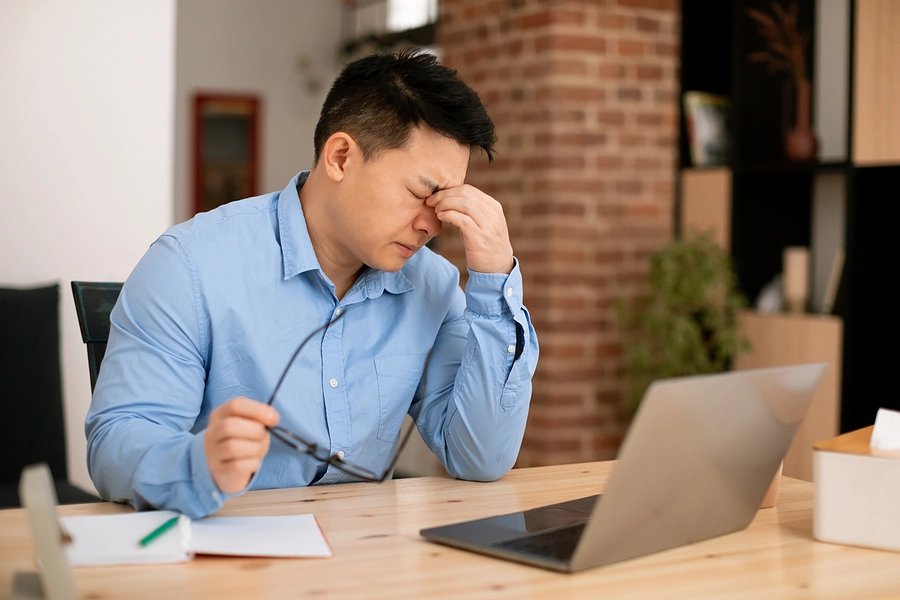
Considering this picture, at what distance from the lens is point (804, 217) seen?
12.5 ft

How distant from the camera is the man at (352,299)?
149 cm

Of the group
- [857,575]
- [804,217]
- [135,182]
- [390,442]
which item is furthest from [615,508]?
[804,217]

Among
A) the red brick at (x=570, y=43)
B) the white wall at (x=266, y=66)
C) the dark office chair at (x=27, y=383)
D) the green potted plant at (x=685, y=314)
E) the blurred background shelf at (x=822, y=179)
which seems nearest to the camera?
the dark office chair at (x=27, y=383)

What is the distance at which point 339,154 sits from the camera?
1.63 meters

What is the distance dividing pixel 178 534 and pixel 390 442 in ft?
2.04

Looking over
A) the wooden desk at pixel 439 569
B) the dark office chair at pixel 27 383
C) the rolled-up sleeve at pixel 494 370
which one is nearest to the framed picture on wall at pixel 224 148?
the dark office chair at pixel 27 383

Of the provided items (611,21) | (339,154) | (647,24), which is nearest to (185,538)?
(339,154)

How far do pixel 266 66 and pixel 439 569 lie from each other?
5418mm

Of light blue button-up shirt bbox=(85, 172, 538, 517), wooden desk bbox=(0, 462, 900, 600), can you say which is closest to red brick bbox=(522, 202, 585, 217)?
light blue button-up shirt bbox=(85, 172, 538, 517)

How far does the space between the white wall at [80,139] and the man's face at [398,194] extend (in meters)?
1.20

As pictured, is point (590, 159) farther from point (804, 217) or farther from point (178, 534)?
point (178, 534)

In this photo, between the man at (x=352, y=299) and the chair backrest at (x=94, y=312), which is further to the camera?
the chair backrest at (x=94, y=312)

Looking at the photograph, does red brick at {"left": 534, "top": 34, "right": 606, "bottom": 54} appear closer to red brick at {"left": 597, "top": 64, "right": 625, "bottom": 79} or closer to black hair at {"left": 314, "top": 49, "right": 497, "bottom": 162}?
red brick at {"left": 597, "top": 64, "right": 625, "bottom": 79}

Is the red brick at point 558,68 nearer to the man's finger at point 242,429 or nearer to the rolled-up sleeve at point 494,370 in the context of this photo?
the rolled-up sleeve at point 494,370
